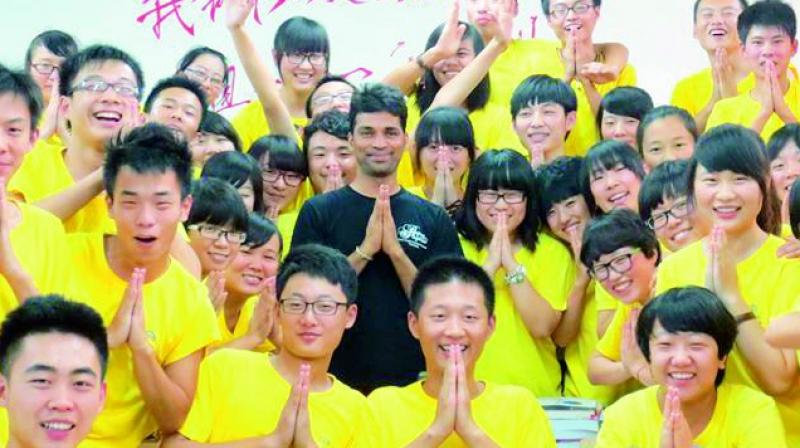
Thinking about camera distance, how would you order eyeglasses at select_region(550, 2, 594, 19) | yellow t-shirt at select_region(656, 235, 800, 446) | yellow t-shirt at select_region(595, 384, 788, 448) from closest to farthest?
yellow t-shirt at select_region(595, 384, 788, 448), yellow t-shirt at select_region(656, 235, 800, 446), eyeglasses at select_region(550, 2, 594, 19)

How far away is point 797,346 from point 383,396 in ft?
3.08

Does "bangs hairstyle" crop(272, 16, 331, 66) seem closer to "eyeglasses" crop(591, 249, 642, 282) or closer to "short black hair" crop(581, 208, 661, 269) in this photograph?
"short black hair" crop(581, 208, 661, 269)

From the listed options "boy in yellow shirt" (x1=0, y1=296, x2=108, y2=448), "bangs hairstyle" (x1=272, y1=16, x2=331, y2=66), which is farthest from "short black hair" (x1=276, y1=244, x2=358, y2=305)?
"bangs hairstyle" (x1=272, y1=16, x2=331, y2=66)

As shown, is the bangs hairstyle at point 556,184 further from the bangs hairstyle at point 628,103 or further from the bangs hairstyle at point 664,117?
the bangs hairstyle at point 628,103

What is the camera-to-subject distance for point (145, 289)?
3445 mm

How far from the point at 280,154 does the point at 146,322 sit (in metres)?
1.40

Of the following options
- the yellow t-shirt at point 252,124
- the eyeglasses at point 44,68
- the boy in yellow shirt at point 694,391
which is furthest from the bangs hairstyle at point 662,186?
the eyeglasses at point 44,68

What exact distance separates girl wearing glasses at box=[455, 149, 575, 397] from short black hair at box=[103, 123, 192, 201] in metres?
1.00

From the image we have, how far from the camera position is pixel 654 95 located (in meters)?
6.22

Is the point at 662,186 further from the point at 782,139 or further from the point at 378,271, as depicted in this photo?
the point at 378,271

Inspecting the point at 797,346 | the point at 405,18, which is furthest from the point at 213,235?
the point at 405,18

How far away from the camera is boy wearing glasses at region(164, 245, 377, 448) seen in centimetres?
345

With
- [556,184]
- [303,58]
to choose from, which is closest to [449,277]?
[556,184]

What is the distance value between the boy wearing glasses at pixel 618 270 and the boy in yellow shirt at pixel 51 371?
55.5 inches
